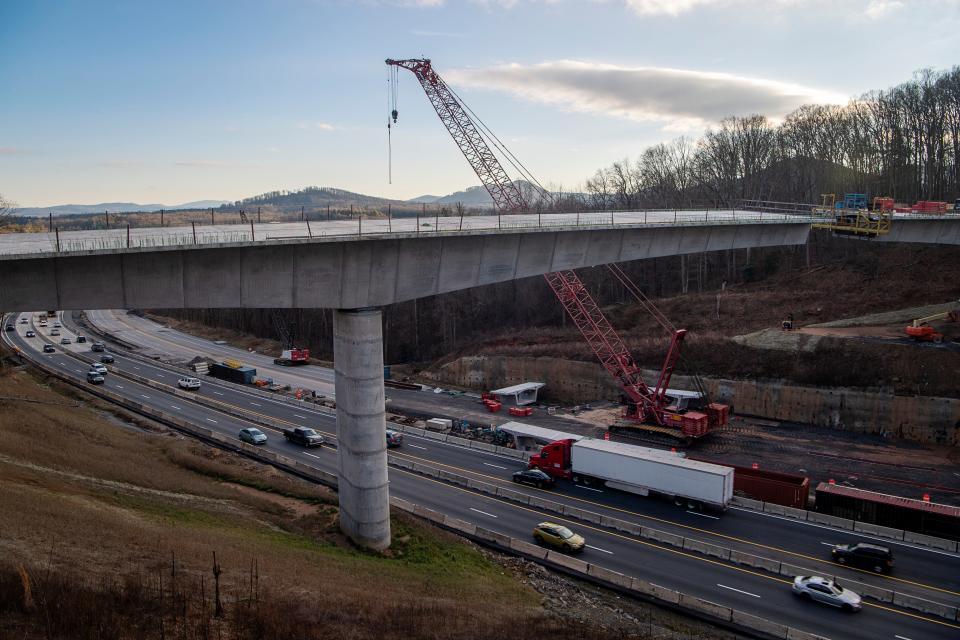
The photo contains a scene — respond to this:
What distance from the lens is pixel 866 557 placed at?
80.8ft

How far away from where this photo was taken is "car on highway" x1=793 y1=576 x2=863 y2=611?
21.9m

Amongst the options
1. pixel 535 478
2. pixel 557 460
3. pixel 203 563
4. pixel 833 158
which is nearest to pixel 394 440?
pixel 535 478

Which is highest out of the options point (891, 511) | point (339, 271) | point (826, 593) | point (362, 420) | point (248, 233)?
point (248, 233)

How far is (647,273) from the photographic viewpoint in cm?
9238

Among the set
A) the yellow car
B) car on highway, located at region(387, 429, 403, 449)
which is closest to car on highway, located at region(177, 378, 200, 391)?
car on highway, located at region(387, 429, 403, 449)

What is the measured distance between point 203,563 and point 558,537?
13704 millimetres

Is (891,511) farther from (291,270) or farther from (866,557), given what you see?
(291,270)

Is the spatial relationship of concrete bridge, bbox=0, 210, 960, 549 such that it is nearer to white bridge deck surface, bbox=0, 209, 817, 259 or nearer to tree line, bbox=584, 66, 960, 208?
white bridge deck surface, bbox=0, 209, 817, 259

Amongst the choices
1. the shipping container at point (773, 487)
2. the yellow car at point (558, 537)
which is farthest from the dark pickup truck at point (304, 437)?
the shipping container at point (773, 487)

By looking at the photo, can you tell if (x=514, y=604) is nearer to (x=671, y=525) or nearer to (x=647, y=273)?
(x=671, y=525)

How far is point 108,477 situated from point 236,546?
35.2 feet

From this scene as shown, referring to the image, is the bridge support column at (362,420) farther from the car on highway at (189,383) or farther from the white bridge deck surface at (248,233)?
the car on highway at (189,383)

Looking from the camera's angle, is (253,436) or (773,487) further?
(253,436)

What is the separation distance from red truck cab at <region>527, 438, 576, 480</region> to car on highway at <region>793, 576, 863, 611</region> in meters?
14.1
